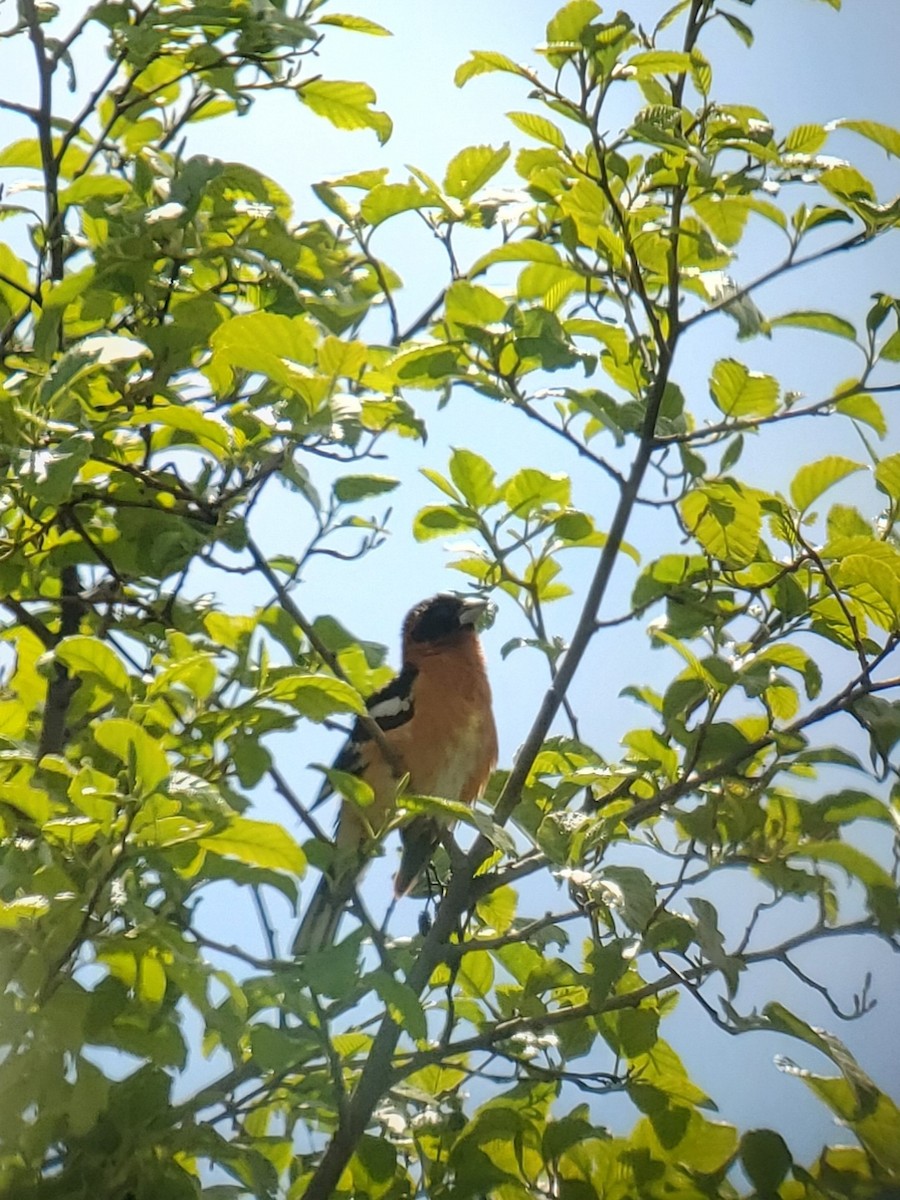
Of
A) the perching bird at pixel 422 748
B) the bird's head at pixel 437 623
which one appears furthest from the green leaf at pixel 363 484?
the bird's head at pixel 437 623

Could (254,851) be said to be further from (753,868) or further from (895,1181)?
(895,1181)

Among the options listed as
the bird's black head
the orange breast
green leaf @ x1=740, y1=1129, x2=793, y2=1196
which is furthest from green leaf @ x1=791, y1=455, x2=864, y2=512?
the bird's black head

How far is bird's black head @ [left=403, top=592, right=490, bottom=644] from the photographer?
329 centimetres

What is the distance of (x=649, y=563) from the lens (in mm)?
1940

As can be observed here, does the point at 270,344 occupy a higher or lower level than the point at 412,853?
higher

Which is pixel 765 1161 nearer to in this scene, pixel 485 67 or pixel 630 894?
pixel 630 894

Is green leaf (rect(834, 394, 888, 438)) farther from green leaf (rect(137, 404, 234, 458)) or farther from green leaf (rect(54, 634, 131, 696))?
green leaf (rect(54, 634, 131, 696))

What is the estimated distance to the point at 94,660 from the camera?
1.53 m

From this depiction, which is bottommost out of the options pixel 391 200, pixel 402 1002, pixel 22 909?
pixel 402 1002

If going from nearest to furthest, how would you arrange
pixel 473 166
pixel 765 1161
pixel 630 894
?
pixel 630 894, pixel 765 1161, pixel 473 166

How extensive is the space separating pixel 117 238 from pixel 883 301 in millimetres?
950

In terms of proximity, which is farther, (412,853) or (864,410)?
(412,853)

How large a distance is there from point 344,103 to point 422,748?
137 centimetres

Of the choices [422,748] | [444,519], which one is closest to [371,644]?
[444,519]
